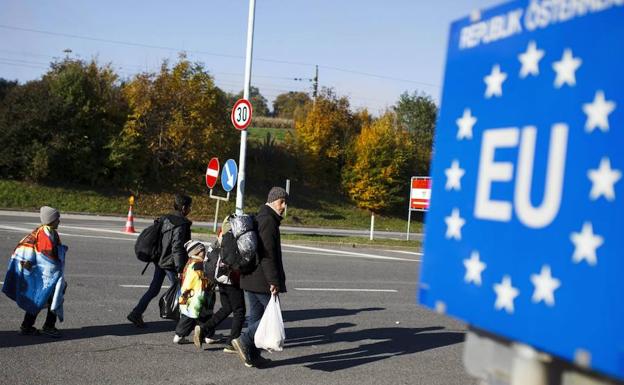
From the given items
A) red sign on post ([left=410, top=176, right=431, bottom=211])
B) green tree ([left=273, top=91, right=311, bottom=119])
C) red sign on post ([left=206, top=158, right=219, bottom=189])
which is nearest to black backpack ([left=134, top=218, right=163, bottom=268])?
red sign on post ([left=206, top=158, right=219, bottom=189])

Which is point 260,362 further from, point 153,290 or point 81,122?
point 81,122

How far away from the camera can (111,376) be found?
22.0ft

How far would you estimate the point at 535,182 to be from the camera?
6.38 ft

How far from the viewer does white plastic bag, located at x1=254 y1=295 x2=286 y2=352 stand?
277 inches

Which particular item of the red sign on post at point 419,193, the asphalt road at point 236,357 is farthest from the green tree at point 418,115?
the asphalt road at point 236,357

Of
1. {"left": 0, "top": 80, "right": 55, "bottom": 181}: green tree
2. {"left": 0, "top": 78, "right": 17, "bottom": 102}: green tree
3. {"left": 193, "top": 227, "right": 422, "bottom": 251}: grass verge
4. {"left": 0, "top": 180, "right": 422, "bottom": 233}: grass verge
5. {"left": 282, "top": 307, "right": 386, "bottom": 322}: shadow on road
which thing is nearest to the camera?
{"left": 282, "top": 307, "right": 386, "bottom": 322}: shadow on road

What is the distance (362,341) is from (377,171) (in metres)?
37.3

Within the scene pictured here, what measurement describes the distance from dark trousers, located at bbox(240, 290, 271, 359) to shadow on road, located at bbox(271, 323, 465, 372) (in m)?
0.45

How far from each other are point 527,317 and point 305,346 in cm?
694

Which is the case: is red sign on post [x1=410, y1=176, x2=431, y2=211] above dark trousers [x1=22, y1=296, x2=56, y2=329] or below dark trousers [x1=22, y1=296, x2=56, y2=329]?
above

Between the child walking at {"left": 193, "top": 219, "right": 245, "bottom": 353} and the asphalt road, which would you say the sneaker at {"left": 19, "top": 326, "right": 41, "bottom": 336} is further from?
the child walking at {"left": 193, "top": 219, "right": 245, "bottom": 353}

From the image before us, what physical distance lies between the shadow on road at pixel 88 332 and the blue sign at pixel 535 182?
21.1 ft

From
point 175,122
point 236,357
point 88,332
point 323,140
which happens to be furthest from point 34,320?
point 323,140

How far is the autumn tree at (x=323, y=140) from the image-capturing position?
4900cm
